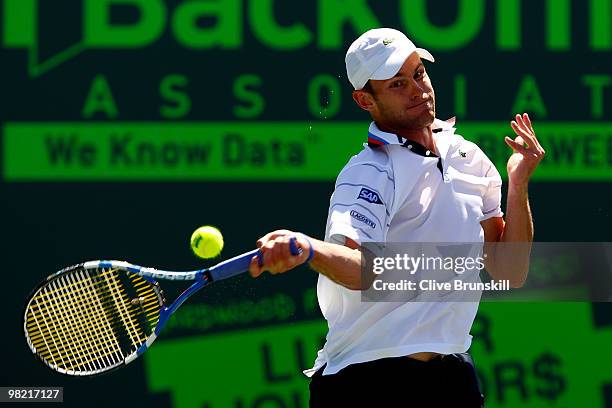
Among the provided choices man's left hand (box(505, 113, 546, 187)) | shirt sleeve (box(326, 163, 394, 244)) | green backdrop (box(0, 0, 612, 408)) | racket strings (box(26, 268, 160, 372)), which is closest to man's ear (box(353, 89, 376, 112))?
shirt sleeve (box(326, 163, 394, 244))

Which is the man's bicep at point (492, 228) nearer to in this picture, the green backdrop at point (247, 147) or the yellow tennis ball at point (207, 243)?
the yellow tennis ball at point (207, 243)

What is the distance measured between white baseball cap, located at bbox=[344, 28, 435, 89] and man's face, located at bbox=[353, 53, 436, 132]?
1.0 inches

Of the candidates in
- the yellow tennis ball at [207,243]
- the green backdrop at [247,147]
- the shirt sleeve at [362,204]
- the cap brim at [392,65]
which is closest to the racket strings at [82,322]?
the yellow tennis ball at [207,243]

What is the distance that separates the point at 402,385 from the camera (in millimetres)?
3164

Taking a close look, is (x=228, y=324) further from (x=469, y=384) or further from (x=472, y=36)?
(x=469, y=384)

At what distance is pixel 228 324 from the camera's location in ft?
16.8

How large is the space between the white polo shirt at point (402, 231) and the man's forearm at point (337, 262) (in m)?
0.13

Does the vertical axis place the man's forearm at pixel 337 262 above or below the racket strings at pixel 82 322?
above

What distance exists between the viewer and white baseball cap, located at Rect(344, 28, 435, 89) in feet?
10.7

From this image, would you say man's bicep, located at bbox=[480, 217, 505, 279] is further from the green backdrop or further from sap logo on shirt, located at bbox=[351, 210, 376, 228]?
the green backdrop

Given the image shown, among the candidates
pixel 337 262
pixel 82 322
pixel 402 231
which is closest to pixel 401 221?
pixel 402 231

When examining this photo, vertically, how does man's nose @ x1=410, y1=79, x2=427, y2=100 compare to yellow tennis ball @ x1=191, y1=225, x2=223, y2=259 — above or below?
above

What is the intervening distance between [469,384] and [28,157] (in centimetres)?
251

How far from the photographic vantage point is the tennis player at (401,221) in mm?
3146
